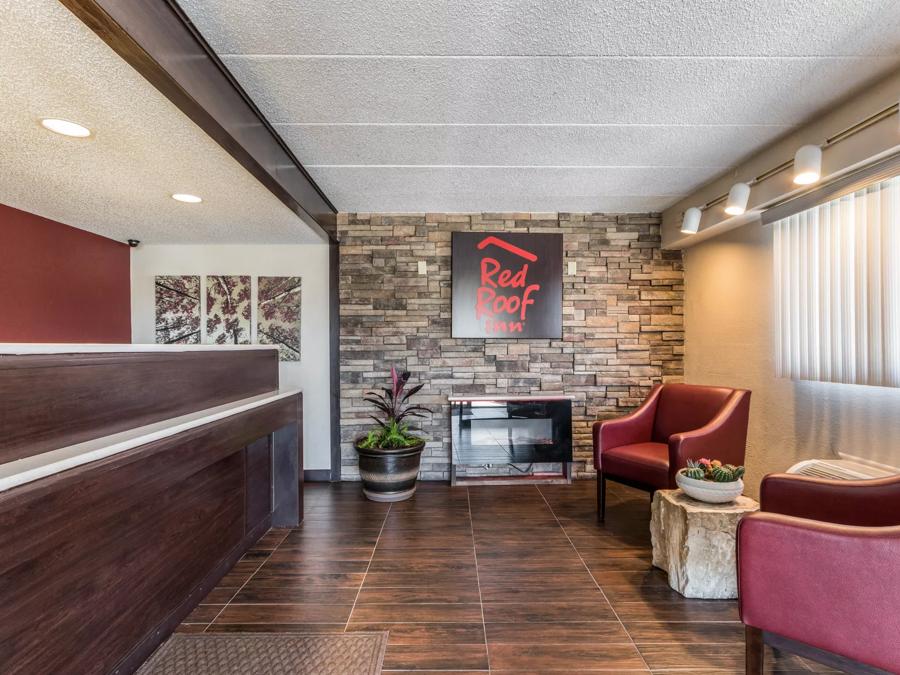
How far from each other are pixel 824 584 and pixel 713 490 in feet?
2.95

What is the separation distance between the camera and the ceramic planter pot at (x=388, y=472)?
344 cm

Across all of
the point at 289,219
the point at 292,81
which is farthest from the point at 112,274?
the point at 292,81

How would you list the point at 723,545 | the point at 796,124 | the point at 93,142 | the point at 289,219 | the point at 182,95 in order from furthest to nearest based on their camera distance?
the point at 289,219 < the point at 796,124 < the point at 723,545 < the point at 93,142 < the point at 182,95

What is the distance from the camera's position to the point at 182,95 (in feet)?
5.19

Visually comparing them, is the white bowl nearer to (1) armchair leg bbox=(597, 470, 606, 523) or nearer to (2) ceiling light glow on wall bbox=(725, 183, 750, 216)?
(1) armchair leg bbox=(597, 470, 606, 523)

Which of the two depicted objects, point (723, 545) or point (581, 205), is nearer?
point (723, 545)

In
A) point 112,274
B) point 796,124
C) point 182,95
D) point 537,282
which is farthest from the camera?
point 537,282

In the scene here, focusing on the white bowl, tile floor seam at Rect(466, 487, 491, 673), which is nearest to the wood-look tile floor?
tile floor seam at Rect(466, 487, 491, 673)

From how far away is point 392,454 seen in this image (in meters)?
3.44

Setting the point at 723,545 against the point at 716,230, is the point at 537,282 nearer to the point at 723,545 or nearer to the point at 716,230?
the point at 716,230

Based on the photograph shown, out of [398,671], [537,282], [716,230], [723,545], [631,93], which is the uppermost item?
[631,93]

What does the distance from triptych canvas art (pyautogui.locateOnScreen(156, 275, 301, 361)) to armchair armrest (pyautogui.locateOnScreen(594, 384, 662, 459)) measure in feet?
8.62

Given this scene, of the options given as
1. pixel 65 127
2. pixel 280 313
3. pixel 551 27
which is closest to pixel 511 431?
pixel 280 313

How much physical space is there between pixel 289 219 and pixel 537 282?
2129mm
